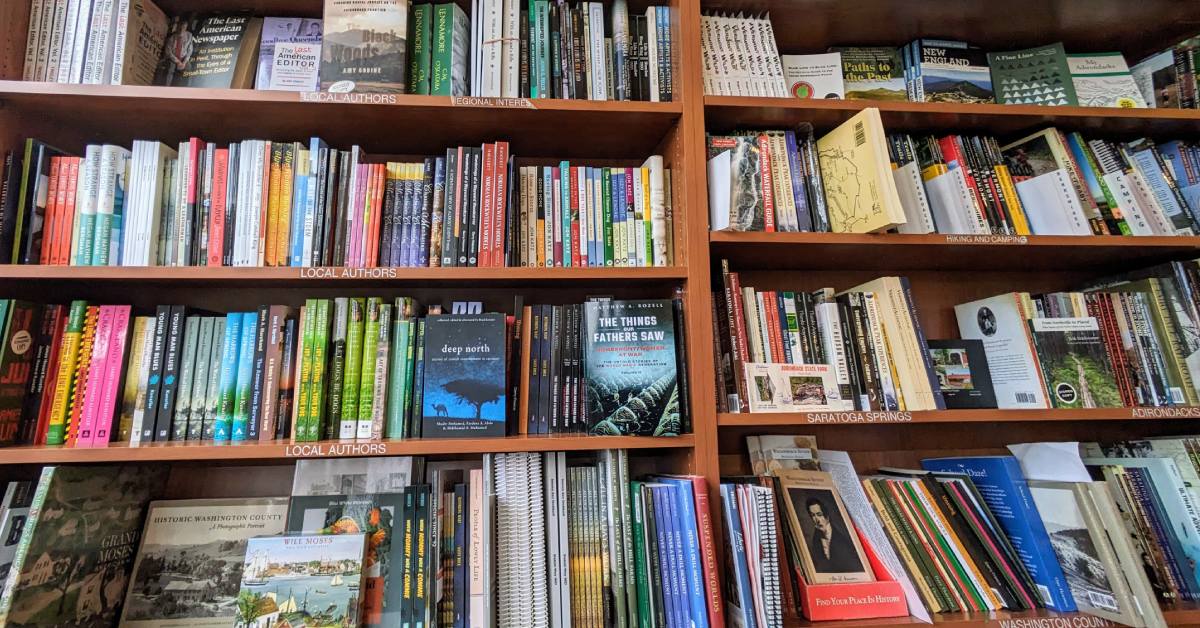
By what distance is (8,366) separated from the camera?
1148 mm

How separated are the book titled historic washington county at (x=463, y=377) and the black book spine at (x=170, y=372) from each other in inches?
20.2

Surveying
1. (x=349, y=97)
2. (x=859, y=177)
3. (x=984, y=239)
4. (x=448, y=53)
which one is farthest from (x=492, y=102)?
(x=984, y=239)

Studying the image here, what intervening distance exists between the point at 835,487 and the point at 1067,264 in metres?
0.96

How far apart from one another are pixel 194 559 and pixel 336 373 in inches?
21.0

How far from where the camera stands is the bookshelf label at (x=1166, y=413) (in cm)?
133

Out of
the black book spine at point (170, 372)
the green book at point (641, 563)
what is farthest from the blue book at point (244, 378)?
the green book at point (641, 563)

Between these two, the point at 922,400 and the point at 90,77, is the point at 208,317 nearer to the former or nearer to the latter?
the point at 90,77

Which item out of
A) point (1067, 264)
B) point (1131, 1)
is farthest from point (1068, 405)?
point (1131, 1)

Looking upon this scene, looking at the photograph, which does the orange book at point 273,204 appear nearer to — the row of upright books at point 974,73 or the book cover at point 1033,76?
Result: the row of upright books at point 974,73

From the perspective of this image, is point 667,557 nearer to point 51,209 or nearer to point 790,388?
point 790,388

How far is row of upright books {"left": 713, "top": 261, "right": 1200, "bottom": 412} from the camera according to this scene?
1.32 metres

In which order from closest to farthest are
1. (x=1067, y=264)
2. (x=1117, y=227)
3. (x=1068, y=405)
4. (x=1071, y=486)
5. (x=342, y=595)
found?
(x=342, y=595) → (x=1071, y=486) → (x=1068, y=405) → (x=1117, y=227) → (x=1067, y=264)

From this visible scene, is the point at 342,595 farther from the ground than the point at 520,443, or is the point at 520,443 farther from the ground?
the point at 520,443

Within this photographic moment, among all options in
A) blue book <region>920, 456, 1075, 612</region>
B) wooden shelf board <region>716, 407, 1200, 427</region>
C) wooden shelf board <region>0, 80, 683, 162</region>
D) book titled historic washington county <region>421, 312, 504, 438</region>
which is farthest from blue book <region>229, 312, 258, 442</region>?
→ blue book <region>920, 456, 1075, 612</region>
